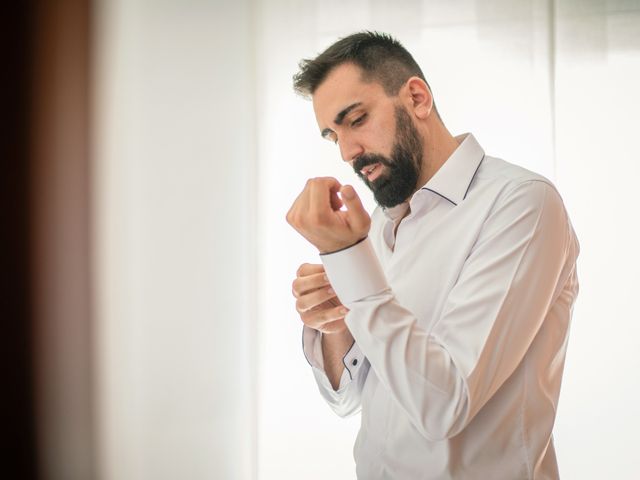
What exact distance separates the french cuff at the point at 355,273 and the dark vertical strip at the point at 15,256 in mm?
381

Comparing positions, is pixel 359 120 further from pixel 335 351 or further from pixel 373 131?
pixel 335 351

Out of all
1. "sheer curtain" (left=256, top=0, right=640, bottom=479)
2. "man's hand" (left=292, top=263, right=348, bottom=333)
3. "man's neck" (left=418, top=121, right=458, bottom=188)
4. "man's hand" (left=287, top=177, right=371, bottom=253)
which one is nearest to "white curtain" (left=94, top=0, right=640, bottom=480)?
"sheer curtain" (left=256, top=0, right=640, bottom=479)

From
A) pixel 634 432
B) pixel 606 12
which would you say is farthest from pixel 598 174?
pixel 634 432

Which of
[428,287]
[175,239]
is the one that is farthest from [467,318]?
[175,239]

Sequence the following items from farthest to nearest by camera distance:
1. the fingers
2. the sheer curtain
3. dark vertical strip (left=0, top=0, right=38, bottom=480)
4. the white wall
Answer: the sheer curtain < the white wall < the fingers < dark vertical strip (left=0, top=0, right=38, bottom=480)

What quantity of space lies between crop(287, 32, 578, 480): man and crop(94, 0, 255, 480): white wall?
0.60 metres

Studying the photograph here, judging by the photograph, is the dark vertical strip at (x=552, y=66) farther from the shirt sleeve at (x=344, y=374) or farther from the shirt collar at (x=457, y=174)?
the shirt sleeve at (x=344, y=374)

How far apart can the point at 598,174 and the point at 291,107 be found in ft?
3.14

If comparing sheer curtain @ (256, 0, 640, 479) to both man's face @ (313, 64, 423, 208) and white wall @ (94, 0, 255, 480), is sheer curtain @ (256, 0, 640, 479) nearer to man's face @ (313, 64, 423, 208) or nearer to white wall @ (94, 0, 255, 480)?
white wall @ (94, 0, 255, 480)

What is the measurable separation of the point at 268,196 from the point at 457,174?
0.84 meters

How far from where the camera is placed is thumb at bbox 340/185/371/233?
2.21ft

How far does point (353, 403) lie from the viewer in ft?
3.34

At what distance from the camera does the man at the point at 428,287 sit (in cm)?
63

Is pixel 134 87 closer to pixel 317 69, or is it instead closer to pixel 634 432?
pixel 317 69
